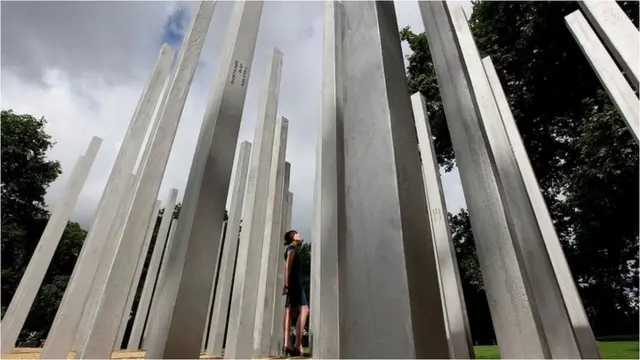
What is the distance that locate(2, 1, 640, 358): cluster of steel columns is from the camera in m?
1.32

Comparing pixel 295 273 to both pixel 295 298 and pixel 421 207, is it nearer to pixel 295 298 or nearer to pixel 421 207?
pixel 295 298

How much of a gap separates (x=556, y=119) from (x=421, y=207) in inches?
700

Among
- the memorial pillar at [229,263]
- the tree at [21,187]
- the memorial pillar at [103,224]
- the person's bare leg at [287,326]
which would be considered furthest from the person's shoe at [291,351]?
the tree at [21,187]

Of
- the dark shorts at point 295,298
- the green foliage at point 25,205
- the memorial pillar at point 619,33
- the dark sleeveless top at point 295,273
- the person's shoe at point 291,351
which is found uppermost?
the green foliage at point 25,205

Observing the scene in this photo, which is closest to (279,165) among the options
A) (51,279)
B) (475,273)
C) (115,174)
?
(115,174)

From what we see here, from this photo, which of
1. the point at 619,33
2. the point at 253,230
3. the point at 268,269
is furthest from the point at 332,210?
the point at 268,269

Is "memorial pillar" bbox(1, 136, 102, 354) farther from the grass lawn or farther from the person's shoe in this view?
the grass lawn

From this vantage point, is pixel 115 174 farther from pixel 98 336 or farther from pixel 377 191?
pixel 377 191

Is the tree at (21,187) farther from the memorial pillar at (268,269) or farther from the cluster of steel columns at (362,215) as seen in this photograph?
the memorial pillar at (268,269)

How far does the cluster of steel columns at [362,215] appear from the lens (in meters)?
1.32

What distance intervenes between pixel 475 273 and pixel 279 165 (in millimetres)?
11405

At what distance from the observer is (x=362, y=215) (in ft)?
4.56

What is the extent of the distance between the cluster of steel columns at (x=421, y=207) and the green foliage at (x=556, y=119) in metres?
9.68

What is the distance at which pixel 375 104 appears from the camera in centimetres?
151
